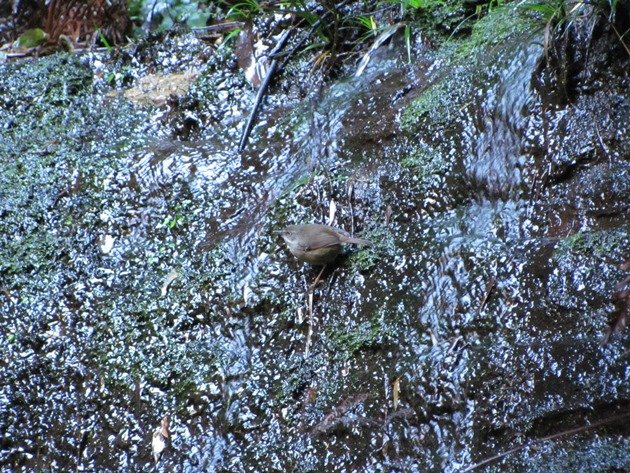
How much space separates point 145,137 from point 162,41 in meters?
1.04

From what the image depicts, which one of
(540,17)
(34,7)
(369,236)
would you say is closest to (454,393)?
(369,236)

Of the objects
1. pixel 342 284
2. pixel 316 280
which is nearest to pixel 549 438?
pixel 342 284

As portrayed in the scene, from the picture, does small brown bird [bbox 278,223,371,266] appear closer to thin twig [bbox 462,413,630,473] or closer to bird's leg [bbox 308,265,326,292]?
bird's leg [bbox 308,265,326,292]

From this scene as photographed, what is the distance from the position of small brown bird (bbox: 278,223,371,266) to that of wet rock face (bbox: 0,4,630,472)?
0.11 meters

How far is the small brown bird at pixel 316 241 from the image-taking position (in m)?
3.48

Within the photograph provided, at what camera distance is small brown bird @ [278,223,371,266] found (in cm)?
348

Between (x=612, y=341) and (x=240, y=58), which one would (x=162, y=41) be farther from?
(x=612, y=341)

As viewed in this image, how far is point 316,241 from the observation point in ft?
11.4

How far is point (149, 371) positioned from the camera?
3.58 metres

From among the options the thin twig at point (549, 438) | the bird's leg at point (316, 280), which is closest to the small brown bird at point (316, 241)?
the bird's leg at point (316, 280)

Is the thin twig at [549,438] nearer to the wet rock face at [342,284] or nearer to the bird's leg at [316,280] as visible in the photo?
the wet rock face at [342,284]

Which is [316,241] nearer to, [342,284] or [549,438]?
[342,284]

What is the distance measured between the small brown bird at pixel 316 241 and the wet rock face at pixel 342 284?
11 cm

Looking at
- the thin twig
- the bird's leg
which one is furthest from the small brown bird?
the thin twig
